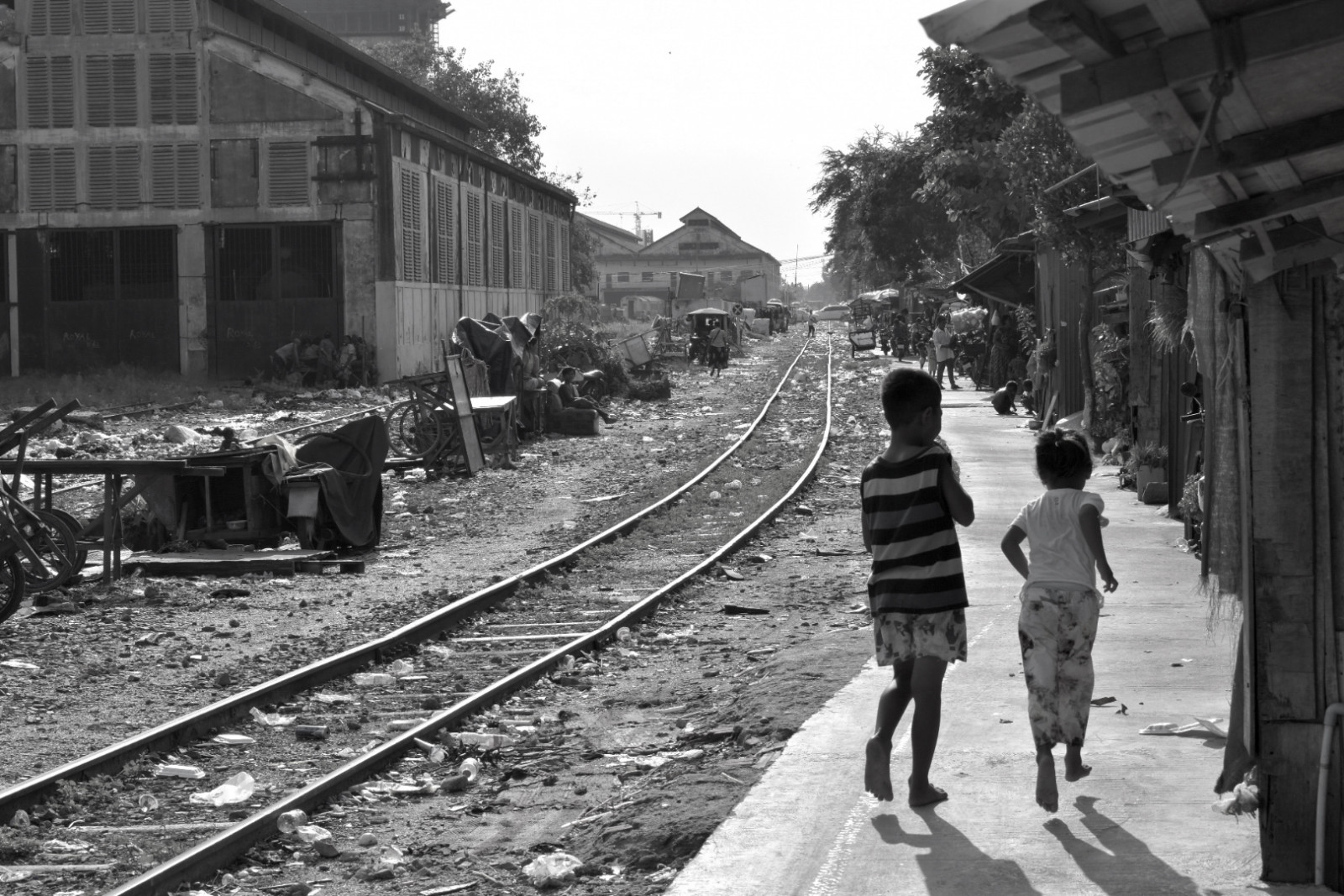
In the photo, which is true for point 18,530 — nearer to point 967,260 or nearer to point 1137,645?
point 1137,645

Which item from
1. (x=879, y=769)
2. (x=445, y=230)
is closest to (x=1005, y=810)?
(x=879, y=769)

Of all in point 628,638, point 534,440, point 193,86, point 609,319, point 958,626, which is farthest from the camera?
point 609,319

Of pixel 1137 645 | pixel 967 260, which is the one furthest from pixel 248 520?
pixel 967 260

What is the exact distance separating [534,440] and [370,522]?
11.1m

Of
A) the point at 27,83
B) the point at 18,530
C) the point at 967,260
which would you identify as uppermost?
the point at 27,83

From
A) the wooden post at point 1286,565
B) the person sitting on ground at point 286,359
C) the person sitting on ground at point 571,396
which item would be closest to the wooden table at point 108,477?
the wooden post at point 1286,565

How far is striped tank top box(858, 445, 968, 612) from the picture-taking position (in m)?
5.29

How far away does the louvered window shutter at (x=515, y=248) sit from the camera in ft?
159

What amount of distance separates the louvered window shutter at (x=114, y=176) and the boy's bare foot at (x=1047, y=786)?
34.9 metres

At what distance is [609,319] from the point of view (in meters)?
91.0

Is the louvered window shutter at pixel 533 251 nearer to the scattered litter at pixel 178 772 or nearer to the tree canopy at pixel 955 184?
the tree canopy at pixel 955 184

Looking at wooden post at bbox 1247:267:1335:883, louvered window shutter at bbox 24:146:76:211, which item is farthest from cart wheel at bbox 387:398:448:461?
louvered window shutter at bbox 24:146:76:211

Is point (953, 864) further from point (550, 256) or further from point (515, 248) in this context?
point (550, 256)

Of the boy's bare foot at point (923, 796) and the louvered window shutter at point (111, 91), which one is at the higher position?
the louvered window shutter at point (111, 91)
